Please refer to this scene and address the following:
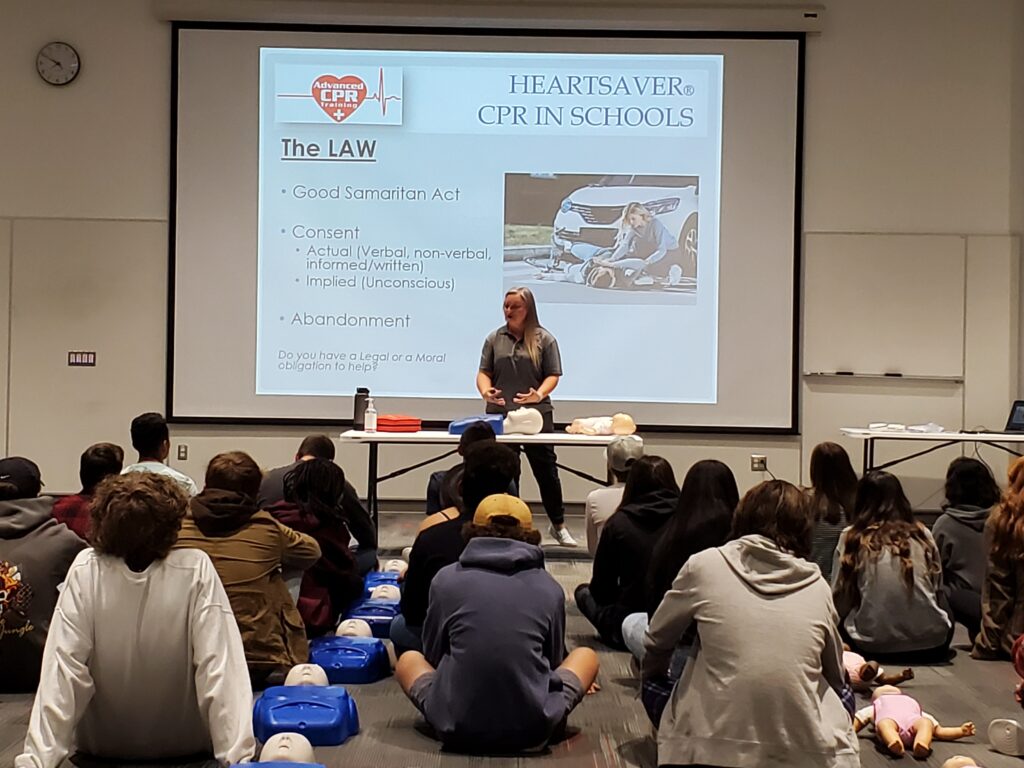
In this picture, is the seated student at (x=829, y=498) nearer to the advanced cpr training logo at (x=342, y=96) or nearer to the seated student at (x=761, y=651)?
the seated student at (x=761, y=651)

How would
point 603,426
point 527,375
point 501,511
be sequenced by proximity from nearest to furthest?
point 501,511
point 603,426
point 527,375

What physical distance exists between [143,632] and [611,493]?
230cm

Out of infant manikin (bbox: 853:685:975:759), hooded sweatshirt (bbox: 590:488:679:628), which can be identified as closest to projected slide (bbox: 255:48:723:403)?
hooded sweatshirt (bbox: 590:488:679:628)

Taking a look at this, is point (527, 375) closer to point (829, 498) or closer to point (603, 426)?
point (603, 426)

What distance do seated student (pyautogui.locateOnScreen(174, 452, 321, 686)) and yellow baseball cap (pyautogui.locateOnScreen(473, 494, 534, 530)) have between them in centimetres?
76

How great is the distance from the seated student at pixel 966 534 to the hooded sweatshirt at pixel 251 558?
2.49m

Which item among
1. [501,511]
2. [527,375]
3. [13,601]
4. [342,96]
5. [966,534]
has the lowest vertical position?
[13,601]

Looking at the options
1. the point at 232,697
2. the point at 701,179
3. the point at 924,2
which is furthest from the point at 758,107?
the point at 232,697

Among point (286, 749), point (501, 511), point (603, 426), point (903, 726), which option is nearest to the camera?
point (286, 749)

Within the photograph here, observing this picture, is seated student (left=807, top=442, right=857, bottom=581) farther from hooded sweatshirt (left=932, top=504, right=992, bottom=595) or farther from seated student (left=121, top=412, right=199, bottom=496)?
seated student (left=121, top=412, right=199, bottom=496)

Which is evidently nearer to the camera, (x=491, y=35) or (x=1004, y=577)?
(x=1004, y=577)

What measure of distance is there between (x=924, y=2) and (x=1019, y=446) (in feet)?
10.3

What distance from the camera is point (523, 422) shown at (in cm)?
585

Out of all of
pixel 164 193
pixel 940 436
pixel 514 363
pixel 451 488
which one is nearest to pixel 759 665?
pixel 451 488
